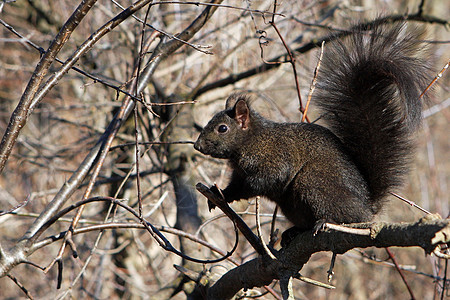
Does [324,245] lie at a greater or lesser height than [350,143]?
lesser

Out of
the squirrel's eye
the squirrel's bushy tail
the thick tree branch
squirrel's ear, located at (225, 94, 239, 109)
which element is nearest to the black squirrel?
the squirrel's bushy tail

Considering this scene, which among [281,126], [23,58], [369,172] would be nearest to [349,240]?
[369,172]

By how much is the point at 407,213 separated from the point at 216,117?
116 inches

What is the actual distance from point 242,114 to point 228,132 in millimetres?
145

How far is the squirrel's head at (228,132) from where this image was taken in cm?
295

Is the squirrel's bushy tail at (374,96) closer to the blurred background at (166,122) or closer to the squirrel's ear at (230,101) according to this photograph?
the blurred background at (166,122)

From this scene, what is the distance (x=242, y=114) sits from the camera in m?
3.02

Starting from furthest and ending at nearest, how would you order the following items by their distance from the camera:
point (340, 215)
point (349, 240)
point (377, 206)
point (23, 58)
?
1. point (23, 58)
2. point (377, 206)
3. point (340, 215)
4. point (349, 240)

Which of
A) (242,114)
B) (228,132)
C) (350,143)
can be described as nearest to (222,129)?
(228,132)

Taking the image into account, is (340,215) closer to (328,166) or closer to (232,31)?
(328,166)

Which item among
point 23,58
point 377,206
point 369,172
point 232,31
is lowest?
point 377,206

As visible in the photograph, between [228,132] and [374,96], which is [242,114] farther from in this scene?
[374,96]

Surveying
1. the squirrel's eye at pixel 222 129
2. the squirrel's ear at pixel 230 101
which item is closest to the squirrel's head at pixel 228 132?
the squirrel's eye at pixel 222 129

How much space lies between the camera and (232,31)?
513 cm
